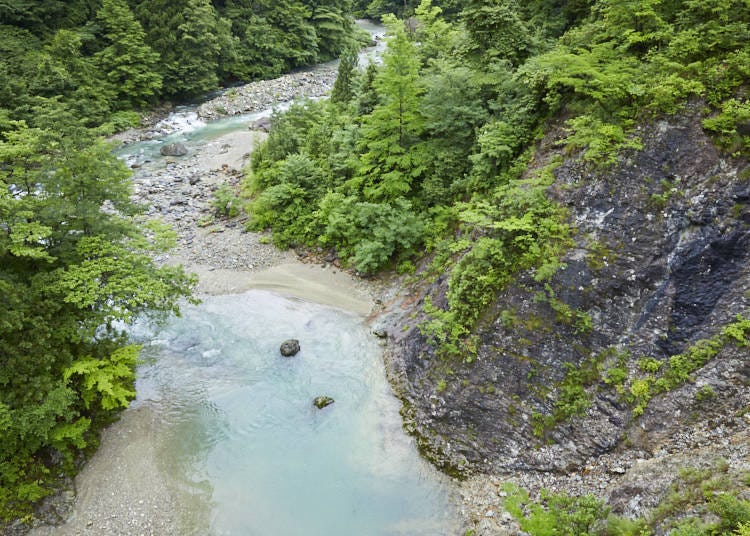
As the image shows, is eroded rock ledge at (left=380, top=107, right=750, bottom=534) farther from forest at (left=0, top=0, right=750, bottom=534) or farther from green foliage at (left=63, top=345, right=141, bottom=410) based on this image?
green foliage at (left=63, top=345, right=141, bottom=410)

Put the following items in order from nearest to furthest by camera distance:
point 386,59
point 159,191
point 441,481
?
point 441,481 → point 386,59 → point 159,191

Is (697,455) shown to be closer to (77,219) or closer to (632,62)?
(632,62)

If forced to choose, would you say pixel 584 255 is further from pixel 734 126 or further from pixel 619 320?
pixel 734 126

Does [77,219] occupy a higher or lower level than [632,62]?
lower

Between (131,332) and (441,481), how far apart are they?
10.7 metres

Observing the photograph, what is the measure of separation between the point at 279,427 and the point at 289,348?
2.66 meters

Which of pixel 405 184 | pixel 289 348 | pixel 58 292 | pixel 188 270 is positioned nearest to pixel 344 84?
pixel 405 184

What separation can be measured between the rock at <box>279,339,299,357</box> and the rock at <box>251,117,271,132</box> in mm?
21433

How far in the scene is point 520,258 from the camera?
37.2 ft

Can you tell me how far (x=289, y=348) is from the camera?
14023 millimetres

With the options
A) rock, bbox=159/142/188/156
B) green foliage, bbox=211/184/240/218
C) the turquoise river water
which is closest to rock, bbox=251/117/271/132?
rock, bbox=159/142/188/156

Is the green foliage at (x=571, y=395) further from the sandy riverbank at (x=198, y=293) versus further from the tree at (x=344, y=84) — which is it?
the tree at (x=344, y=84)

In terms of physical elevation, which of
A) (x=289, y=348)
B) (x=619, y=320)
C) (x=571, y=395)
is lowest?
(x=289, y=348)

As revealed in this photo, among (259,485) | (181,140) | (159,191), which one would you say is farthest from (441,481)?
(181,140)
